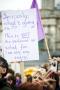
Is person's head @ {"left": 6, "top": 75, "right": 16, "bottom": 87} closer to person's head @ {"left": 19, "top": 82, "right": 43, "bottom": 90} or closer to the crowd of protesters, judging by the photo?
the crowd of protesters

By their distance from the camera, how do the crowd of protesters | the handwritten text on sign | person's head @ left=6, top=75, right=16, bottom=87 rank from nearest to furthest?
1. the crowd of protesters
2. person's head @ left=6, top=75, right=16, bottom=87
3. the handwritten text on sign

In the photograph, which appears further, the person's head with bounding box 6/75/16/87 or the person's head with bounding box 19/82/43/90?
the person's head with bounding box 6/75/16/87

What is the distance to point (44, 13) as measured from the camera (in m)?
22.4

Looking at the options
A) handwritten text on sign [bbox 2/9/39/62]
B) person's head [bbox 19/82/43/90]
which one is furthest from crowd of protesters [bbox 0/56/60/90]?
handwritten text on sign [bbox 2/9/39/62]

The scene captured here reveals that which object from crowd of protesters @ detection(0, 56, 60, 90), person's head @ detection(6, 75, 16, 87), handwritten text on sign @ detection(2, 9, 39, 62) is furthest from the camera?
handwritten text on sign @ detection(2, 9, 39, 62)

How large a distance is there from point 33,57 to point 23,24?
0.96 feet

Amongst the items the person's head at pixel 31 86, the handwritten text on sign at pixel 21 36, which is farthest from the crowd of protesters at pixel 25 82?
the handwritten text on sign at pixel 21 36

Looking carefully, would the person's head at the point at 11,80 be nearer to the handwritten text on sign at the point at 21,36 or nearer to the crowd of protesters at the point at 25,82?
the crowd of protesters at the point at 25,82

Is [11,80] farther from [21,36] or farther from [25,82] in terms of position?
[21,36]

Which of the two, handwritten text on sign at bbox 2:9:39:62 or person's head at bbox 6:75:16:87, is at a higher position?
handwritten text on sign at bbox 2:9:39:62

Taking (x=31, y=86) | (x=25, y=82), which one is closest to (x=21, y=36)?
(x=25, y=82)

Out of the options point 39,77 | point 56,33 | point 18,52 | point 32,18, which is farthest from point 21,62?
A: point 56,33

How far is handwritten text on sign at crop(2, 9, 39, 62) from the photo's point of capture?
4.20 metres

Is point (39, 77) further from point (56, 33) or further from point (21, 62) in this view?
point (56, 33)
